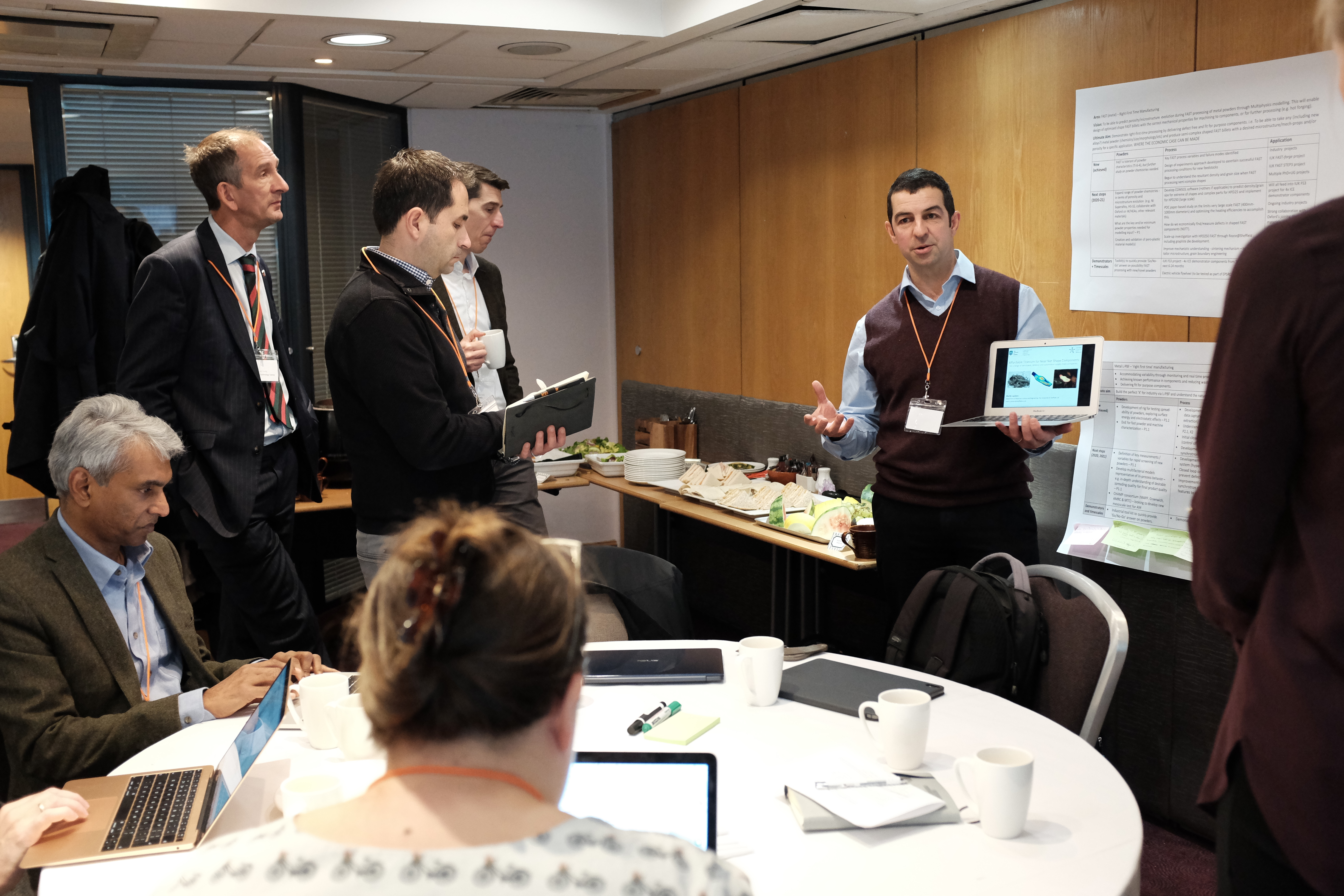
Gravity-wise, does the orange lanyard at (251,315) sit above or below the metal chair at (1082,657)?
above

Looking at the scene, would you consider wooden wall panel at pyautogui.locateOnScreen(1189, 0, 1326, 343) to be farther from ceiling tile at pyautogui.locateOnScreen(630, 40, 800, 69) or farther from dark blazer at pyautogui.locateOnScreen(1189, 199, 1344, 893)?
dark blazer at pyautogui.locateOnScreen(1189, 199, 1344, 893)

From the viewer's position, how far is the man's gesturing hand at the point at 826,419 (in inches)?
124

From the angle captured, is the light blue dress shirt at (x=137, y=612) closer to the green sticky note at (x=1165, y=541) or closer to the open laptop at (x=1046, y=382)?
the open laptop at (x=1046, y=382)

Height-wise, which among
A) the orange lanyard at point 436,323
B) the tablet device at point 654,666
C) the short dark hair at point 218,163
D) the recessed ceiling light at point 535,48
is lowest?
the tablet device at point 654,666

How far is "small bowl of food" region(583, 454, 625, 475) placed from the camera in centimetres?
489

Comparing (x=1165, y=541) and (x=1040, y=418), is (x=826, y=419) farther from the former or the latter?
(x=1165, y=541)

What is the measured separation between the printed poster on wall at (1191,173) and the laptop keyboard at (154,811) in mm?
2656

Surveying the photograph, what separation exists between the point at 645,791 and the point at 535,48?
139 inches

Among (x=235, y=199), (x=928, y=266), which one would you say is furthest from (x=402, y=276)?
(x=928, y=266)

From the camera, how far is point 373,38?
4.01 metres

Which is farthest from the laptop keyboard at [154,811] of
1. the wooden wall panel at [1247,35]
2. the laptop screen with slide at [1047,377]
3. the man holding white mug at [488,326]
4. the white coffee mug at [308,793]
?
the wooden wall panel at [1247,35]

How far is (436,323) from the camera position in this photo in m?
2.66

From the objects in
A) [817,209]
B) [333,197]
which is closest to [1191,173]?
[817,209]

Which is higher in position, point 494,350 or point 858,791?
point 494,350
